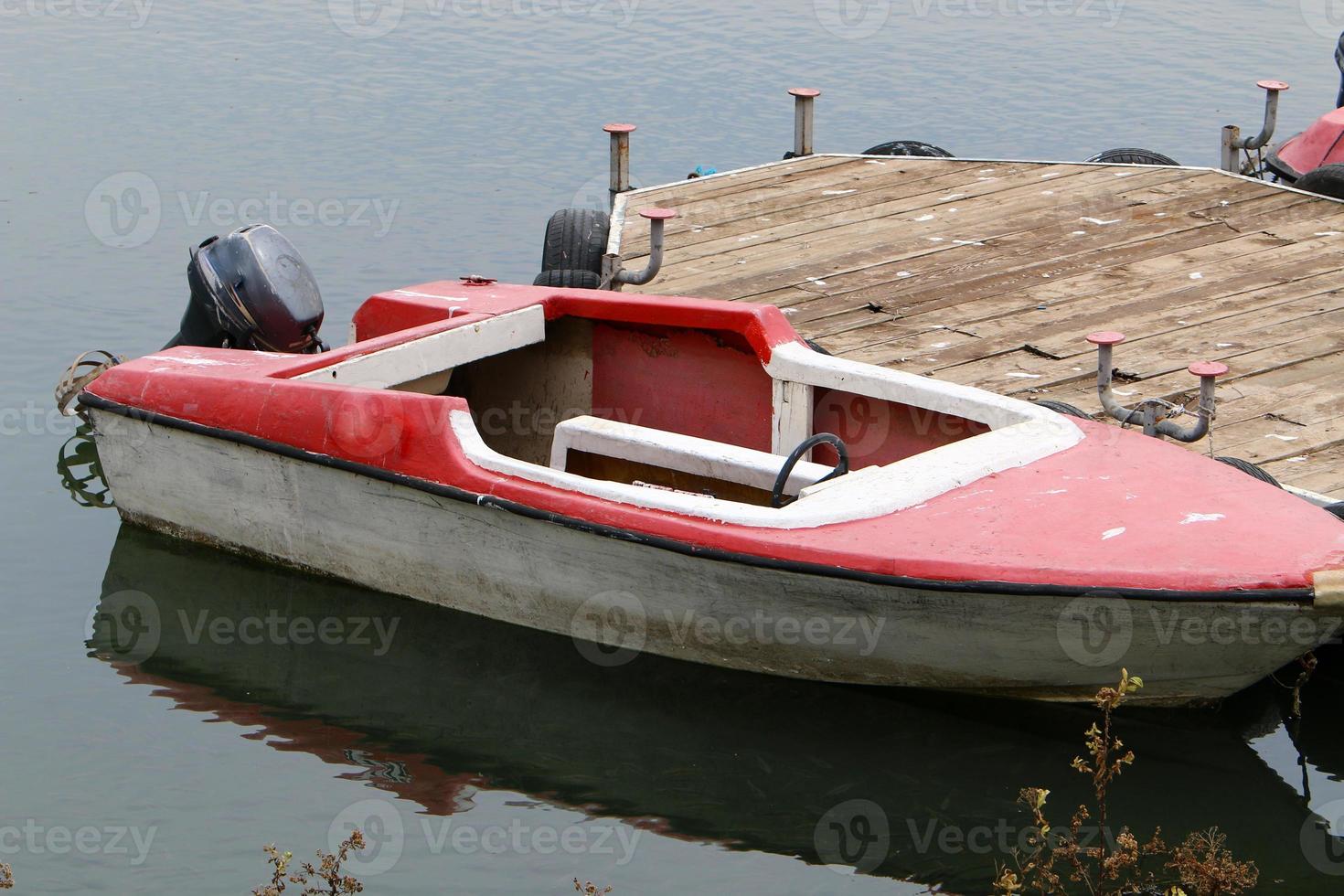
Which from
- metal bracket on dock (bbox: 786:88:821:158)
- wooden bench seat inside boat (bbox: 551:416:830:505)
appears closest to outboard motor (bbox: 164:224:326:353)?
wooden bench seat inside boat (bbox: 551:416:830:505)

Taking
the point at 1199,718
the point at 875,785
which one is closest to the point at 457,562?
the point at 875,785

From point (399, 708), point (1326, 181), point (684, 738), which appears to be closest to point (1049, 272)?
point (1326, 181)

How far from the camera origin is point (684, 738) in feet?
21.7

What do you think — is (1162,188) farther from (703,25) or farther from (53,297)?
(703,25)

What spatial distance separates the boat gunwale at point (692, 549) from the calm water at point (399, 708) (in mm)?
702

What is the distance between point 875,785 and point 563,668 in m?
1.41

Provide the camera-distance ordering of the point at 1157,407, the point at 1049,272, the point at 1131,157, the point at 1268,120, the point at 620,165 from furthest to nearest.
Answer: the point at 1131,157 < the point at 620,165 < the point at 1268,120 < the point at 1049,272 < the point at 1157,407

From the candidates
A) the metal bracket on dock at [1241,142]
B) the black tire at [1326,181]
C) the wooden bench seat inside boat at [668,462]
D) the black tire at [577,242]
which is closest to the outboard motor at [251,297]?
the wooden bench seat inside boat at [668,462]

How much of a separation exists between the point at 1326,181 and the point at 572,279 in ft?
14.8

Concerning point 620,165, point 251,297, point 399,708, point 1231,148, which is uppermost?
point 1231,148

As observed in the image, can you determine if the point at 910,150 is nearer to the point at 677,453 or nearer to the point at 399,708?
the point at 677,453

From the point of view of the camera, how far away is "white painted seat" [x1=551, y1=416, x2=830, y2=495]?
22.9 ft

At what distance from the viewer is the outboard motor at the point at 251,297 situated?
8.09 metres

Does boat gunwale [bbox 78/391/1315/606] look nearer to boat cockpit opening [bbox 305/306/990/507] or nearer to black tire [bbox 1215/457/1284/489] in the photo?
boat cockpit opening [bbox 305/306/990/507]
